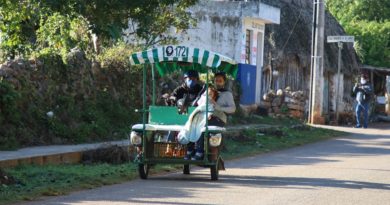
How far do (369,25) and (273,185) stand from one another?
134 ft

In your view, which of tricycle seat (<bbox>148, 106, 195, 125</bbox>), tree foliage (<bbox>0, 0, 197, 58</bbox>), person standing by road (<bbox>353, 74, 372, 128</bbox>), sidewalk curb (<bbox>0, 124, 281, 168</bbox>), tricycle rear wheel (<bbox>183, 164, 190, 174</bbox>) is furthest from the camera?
person standing by road (<bbox>353, 74, 372, 128</bbox>)

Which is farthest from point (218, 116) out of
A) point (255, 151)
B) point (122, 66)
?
point (122, 66)

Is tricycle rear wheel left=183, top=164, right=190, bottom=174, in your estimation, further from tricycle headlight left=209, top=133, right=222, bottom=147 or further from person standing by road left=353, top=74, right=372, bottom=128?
person standing by road left=353, top=74, right=372, bottom=128

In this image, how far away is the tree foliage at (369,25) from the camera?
51.3 meters

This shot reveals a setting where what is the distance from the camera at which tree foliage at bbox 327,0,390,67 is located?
51.3 m

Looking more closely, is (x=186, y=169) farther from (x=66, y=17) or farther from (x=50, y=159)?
(x=66, y=17)

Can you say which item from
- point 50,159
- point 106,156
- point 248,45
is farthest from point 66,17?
point 248,45

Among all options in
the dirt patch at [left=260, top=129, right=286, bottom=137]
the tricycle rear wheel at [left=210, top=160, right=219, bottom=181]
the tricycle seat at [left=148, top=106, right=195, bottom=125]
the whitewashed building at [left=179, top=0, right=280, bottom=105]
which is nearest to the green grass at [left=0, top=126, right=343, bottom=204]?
the tricycle seat at [left=148, top=106, right=195, bottom=125]

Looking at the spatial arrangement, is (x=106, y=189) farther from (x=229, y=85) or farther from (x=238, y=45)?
(x=238, y=45)

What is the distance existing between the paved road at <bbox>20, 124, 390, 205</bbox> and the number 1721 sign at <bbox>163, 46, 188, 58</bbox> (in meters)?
2.07

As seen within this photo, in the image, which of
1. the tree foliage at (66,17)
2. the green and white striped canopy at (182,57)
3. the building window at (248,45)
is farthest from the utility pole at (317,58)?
the green and white striped canopy at (182,57)

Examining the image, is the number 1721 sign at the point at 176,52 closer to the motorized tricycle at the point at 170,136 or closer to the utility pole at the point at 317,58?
the motorized tricycle at the point at 170,136

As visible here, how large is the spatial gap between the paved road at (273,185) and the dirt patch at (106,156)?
1670 millimetres

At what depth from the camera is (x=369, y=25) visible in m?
51.8
